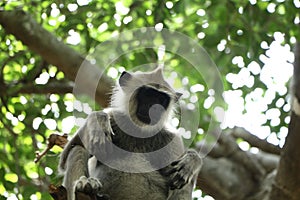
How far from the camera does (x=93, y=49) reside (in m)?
7.30

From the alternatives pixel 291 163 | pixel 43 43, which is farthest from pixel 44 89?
pixel 291 163

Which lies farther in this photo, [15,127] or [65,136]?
[15,127]

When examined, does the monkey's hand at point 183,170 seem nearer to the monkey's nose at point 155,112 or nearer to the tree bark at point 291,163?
the monkey's nose at point 155,112

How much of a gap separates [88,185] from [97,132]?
0.46 m

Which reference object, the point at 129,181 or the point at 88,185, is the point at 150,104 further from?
the point at 88,185

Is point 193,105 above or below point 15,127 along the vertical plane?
above

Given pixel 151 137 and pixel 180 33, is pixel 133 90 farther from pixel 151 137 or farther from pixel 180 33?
pixel 180 33

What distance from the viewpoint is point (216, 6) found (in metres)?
6.90

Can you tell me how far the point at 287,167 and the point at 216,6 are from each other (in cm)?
221

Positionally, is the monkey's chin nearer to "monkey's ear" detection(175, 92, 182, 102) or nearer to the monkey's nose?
the monkey's nose

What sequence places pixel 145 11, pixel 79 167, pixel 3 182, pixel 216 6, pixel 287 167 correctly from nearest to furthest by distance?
pixel 79 167
pixel 287 167
pixel 3 182
pixel 216 6
pixel 145 11

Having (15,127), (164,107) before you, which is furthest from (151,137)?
(15,127)

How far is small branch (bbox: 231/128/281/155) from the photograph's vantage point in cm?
758

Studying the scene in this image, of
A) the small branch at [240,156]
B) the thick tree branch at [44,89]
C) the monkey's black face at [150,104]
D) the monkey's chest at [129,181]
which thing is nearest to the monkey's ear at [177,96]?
the monkey's black face at [150,104]
